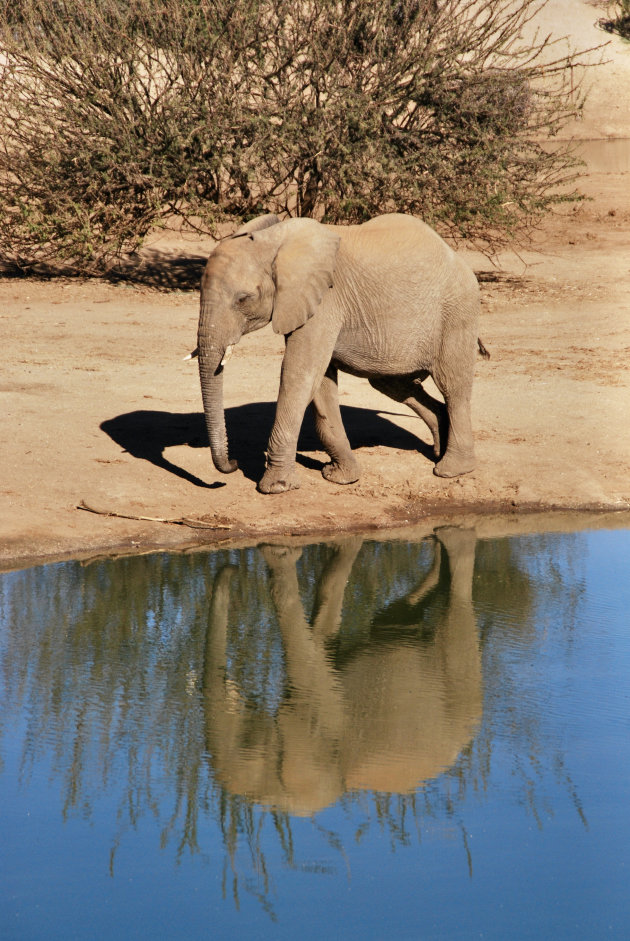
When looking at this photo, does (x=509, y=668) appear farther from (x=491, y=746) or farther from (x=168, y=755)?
(x=168, y=755)

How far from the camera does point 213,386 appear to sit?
832 cm

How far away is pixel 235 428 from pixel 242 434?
188 mm

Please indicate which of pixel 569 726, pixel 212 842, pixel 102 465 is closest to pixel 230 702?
pixel 212 842

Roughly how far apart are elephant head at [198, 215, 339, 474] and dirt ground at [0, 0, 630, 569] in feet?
3.24

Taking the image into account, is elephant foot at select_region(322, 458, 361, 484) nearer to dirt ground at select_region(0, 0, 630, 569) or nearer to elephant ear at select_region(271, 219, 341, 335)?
dirt ground at select_region(0, 0, 630, 569)

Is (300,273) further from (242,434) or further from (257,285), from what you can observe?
(242,434)

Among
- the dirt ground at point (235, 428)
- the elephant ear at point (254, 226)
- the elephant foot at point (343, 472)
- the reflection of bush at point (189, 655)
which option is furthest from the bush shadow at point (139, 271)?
the reflection of bush at point (189, 655)

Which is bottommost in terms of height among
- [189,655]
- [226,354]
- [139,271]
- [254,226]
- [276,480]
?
[139,271]

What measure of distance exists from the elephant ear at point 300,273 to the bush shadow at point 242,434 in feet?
5.13

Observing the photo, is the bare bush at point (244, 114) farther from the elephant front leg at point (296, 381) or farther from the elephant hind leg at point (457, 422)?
the elephant front leg at point (296, 381)

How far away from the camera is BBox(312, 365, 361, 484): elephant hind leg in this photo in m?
9.20

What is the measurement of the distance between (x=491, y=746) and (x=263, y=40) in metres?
12.8

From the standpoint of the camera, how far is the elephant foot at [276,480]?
905cm

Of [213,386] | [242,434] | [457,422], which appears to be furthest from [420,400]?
[213,386]
